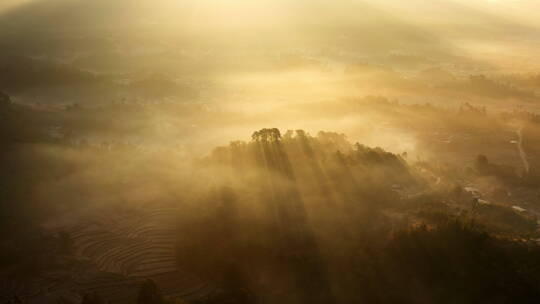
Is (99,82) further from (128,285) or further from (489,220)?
(489,220)

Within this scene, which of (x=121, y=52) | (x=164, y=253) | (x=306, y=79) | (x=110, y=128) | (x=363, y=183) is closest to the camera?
(x=164, y=253)

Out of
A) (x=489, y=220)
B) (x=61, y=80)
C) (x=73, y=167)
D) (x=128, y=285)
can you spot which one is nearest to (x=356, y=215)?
(x=489, y=220)

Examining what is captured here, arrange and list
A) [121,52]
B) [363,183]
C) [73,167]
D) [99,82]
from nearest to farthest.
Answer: [363,183] < [73,167] < [99,82] < [121,52]

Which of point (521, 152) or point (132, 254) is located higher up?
point (521, 152)

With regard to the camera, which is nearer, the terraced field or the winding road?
the terraced field

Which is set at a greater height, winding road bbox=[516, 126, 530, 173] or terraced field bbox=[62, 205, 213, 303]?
winding road bbox=[516, 126, 530, 173]

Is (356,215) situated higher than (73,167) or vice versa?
(73,167)

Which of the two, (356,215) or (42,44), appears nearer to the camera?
(356,215)

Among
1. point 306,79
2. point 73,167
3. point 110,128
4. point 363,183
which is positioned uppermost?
point 306,79

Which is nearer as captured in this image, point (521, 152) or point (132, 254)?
point (132, 254)

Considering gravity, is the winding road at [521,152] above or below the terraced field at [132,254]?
above

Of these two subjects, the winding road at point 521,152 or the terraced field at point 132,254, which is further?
the winding road at point 521,152
